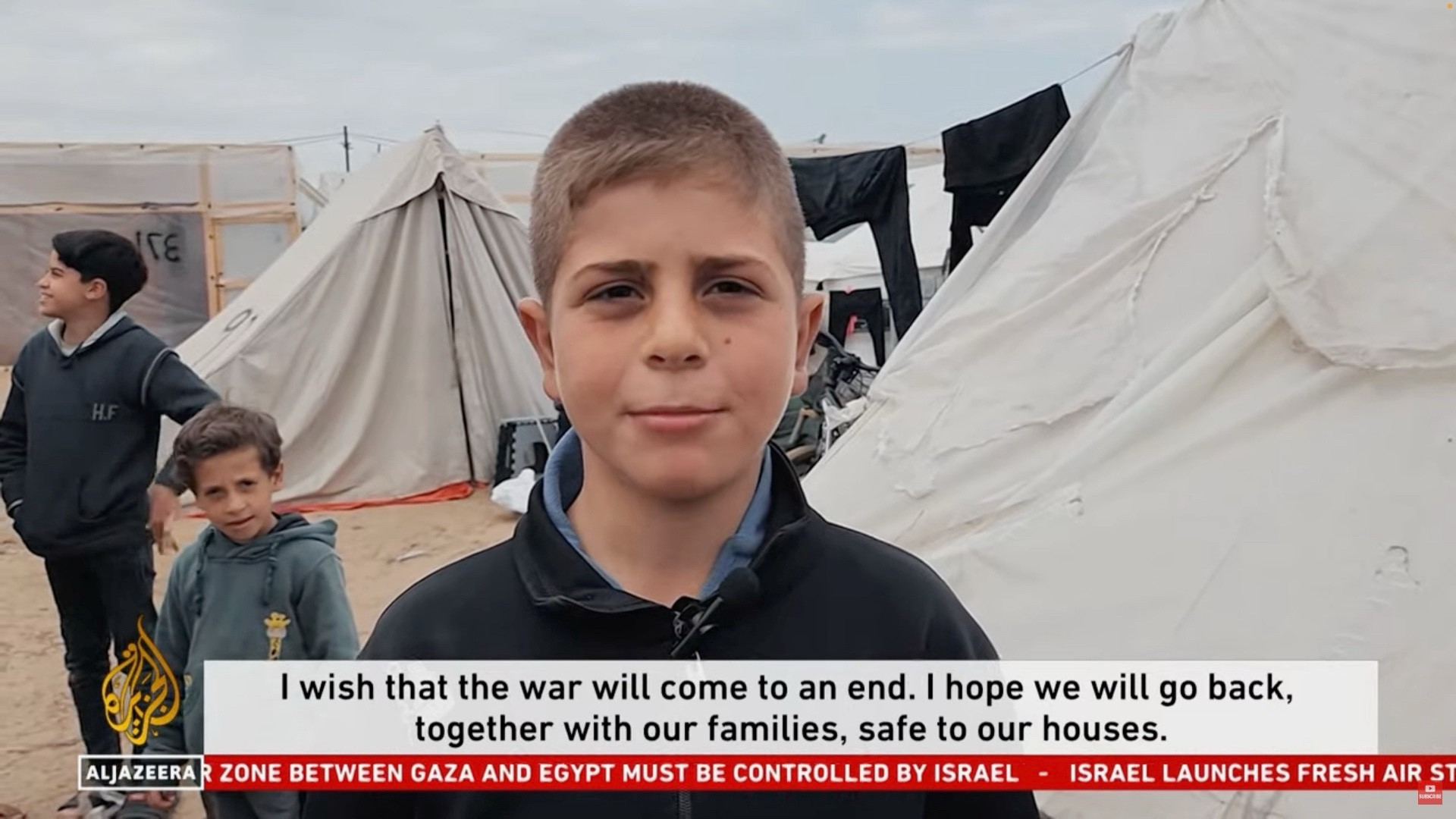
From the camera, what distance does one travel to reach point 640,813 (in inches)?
42.2

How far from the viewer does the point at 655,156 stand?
103cm

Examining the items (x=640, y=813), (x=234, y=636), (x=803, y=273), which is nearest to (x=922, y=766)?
(x=640, y=813)

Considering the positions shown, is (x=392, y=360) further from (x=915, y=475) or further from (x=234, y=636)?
(x=234, y=636)

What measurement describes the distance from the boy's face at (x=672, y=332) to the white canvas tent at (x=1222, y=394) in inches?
69.8

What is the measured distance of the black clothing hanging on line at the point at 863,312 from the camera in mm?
9992

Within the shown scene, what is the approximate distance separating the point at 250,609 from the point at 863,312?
Result: 823 centimetres

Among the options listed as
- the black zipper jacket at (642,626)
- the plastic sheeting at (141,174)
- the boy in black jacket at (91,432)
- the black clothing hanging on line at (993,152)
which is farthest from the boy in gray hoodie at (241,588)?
the plastic sheeting at (141,174)

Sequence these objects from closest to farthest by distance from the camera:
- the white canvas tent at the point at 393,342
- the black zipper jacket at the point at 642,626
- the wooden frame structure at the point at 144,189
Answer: the black zipper jacket at the point at 642,626 → the white canvas tent at the point at 393,342 → the wooden frame structure at the point at 144,189

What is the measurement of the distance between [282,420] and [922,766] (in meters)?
6.58

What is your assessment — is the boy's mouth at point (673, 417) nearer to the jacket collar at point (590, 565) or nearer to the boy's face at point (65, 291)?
the jacket collar at point (590, 565)

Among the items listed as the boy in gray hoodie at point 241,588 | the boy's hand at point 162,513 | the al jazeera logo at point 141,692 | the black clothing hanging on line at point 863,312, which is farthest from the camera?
the black clothing hanging on line at point 863,312

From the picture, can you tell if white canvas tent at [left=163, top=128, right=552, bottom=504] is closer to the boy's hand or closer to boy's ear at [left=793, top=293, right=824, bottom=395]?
the boy's hand

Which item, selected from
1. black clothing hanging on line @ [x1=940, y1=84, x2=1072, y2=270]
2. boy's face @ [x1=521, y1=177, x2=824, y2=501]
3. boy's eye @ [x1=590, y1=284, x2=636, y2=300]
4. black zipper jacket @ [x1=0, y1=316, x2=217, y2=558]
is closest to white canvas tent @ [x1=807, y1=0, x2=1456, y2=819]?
black clothing hanging on line @ [x1=940, y1=84, x2=1072, y2=270]

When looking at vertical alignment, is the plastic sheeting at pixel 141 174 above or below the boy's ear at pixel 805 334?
above
